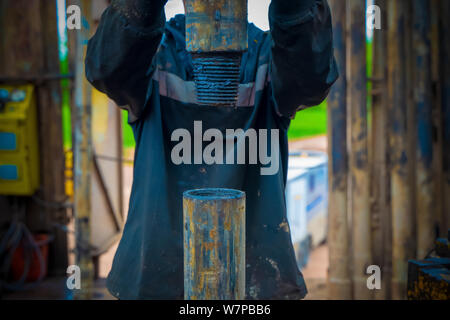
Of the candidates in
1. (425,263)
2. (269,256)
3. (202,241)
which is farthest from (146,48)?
(425,263)

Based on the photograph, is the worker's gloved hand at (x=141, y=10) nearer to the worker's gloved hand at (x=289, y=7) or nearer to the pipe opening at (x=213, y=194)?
the worker's gloved hand at (x=289, y=7)

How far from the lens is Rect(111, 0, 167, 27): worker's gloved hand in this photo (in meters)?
1.19

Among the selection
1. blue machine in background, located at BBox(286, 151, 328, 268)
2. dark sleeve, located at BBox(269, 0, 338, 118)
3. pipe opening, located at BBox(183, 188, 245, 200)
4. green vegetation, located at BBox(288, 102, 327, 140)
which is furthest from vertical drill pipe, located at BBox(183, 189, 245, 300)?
green vegetation, located at BBox(288, 102, 327, 140)

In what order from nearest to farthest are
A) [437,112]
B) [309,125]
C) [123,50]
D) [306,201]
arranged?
[123,50] → [437,112] → [306,201] → [309,125]

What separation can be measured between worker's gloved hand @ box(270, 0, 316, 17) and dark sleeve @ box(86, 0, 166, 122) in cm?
29

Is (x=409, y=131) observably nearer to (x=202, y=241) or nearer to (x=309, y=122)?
(x=202, y=241)

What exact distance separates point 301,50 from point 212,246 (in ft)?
1.90

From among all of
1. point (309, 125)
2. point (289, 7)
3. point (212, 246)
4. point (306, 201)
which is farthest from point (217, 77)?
point (309, 125)

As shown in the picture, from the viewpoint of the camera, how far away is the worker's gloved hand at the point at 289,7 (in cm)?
116

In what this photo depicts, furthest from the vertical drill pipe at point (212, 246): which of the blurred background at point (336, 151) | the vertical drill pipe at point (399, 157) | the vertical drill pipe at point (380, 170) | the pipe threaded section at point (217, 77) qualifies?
the vertical drill pipe at point (380, 170)

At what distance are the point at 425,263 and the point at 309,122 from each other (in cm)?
2121

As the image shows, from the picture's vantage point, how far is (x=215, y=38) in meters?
1.09

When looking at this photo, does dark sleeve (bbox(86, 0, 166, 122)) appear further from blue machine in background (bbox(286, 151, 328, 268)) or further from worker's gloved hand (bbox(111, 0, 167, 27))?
blue machine in background (bbox(286, 151, 328, 268))

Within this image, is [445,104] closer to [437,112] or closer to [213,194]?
[437,112]
